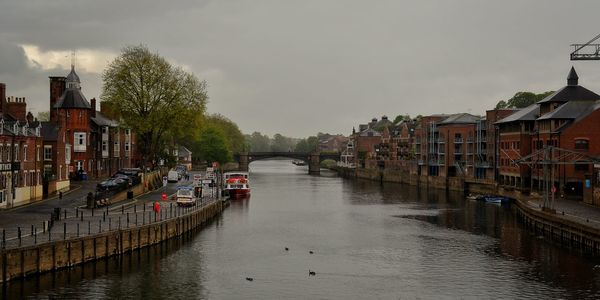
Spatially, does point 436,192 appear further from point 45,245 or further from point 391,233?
point 45,245

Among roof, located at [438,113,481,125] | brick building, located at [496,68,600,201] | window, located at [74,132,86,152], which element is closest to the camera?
brick building, located at [496,68,600,201]

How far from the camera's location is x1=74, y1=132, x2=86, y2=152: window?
3816 inches

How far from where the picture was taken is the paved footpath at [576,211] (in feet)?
217

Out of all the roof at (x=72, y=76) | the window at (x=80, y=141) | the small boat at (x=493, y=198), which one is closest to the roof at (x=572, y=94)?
the small boat at (x=493, y=198)

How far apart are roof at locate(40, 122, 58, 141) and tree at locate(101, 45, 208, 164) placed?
1503 centimetres

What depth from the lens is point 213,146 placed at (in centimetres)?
18938

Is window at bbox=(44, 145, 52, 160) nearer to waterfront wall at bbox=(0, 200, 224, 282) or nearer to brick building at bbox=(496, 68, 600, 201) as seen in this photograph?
waterfront wall at bbox=(0, 200, 224, 282)

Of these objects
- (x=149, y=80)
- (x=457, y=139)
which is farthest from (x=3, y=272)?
(x=457, y=139)

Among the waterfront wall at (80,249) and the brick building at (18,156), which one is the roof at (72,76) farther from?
the waterfront wall at (80,249)

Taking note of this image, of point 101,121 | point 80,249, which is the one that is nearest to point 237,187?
point 101,121

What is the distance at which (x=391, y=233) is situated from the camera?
73.0 metres

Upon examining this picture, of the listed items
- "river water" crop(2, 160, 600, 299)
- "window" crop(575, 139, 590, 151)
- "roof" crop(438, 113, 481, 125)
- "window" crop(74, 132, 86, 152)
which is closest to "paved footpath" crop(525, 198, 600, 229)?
"river water" crop(2, 160, 600, 299)

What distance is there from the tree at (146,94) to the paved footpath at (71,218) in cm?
1855

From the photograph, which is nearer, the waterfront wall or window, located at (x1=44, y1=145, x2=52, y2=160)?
the waterfront wall
